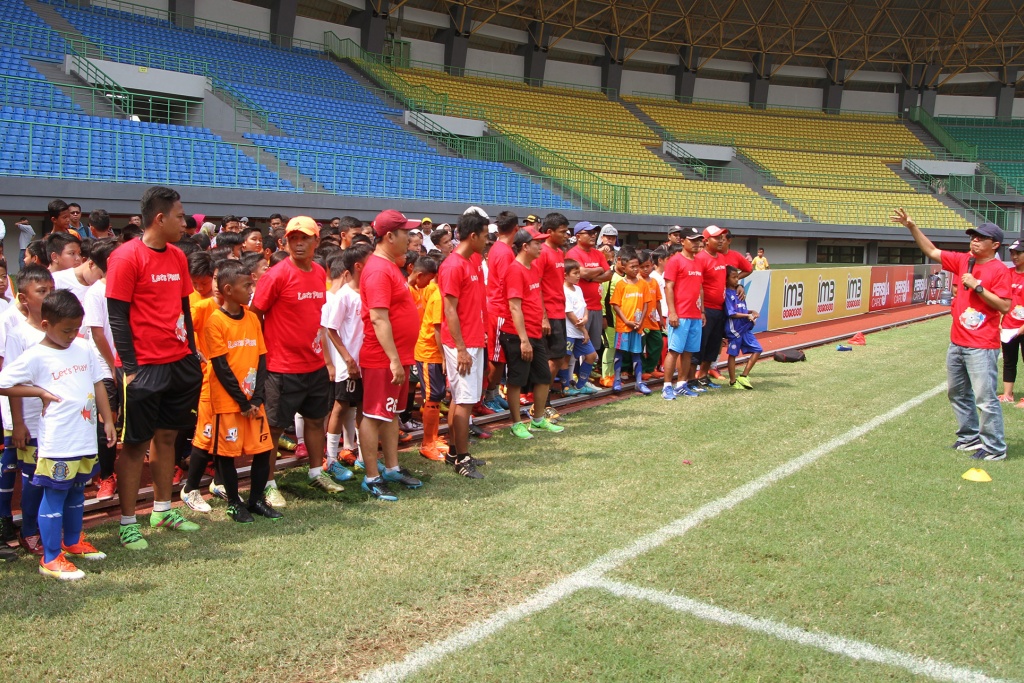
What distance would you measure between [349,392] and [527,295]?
6.87 ft

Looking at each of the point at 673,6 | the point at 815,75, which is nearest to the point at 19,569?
the point at 673,6

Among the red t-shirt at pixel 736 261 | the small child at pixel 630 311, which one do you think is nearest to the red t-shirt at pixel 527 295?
the small child at pixel 630 311

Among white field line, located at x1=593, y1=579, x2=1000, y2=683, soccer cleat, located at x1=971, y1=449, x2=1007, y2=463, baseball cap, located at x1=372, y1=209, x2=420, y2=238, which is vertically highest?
baseball cap, located at x1=372, y1=209, x2=420, y2=238

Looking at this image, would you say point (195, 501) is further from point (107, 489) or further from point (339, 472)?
point (339, 472)

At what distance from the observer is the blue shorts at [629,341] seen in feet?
33.9

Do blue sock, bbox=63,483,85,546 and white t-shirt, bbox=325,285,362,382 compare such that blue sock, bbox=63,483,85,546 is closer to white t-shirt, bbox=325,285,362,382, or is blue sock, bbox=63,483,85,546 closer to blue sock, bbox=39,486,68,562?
blue sock, bbox=39,486,68,562

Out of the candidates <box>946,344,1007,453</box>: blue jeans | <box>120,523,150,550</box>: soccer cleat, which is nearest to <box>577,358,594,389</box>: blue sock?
<box>946,344,1007,453</box>: blue jeans

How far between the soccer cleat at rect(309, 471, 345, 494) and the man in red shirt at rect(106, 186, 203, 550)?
40.4 inches

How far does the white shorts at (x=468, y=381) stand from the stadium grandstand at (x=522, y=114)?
38.1 ft

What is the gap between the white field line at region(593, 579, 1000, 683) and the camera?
3.48 m

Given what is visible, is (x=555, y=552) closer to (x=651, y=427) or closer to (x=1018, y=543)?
(x=1018, y=543)

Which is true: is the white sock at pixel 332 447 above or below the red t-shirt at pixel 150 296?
below

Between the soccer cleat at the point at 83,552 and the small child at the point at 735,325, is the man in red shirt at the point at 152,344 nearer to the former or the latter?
the soccer cleat at the point at 83,552

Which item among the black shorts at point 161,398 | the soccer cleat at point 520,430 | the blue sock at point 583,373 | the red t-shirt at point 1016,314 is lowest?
the soccer cleat at point 520,430
